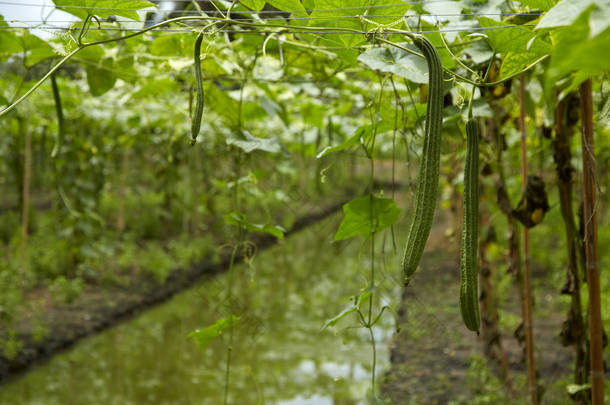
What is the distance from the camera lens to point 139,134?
534cm

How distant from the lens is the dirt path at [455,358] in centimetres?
258

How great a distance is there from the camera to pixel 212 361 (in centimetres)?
359

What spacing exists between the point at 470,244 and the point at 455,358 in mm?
2739

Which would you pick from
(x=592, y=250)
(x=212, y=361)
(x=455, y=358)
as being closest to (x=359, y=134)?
(x=592, y=250)

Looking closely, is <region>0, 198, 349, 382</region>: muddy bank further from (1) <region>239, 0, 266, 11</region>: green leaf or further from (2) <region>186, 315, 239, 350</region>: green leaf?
(1) <region>239, 0, 266, 11</region>: green leaf

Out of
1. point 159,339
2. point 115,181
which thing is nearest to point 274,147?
point 159,339

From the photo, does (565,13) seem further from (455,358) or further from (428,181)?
(455,358)

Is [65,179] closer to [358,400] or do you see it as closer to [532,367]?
[358,400]

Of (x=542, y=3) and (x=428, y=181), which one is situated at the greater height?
(x=542, y=3)

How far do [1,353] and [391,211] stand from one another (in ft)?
9.97

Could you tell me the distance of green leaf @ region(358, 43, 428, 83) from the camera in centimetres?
91

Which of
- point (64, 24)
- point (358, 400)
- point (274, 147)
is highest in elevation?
point (64, 24)

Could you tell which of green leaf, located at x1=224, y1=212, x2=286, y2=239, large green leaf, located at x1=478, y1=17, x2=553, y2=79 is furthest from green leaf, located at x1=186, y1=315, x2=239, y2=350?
large green leaf, located at x1=478, y1=17, x2=553, y2=79

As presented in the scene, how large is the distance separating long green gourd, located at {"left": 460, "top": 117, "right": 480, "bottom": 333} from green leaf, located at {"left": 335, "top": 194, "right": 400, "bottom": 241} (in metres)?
0.42
